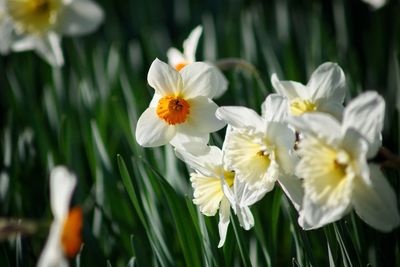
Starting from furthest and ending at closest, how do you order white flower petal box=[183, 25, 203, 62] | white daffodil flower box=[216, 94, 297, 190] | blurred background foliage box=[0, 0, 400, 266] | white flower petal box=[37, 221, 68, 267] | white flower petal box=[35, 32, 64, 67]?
white flower petal box=[35, 32, 64, 67], white flower petal box=[183, 25, 203, 62], blurred background foliage box=[0, 0, 400, 266], white daffodil flower box=[216, 94, 297, 190], white flower petal box=[37, 221, 68, 267]

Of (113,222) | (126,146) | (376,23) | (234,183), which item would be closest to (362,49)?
(376,23)

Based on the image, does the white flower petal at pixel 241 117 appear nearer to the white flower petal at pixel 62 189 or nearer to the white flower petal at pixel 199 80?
the white flower petal at pixel 199 80

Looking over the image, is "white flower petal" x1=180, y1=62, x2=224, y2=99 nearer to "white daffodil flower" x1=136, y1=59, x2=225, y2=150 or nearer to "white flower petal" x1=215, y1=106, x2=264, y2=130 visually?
"white daffodil flower" x1=136, y1=59, x2=225, y2=150

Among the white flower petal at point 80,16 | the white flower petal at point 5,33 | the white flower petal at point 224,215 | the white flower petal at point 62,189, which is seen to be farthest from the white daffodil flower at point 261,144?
the white flower petal at point 5,33

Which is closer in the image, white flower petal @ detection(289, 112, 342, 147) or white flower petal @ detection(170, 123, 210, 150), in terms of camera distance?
white flower petal @ detection(289, 112, 342, 147)

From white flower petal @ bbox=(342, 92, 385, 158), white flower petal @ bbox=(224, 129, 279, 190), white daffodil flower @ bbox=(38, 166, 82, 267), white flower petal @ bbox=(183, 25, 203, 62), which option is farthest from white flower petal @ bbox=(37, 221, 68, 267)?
white flower petal @ bbox=(183, 25, 203, 62)
